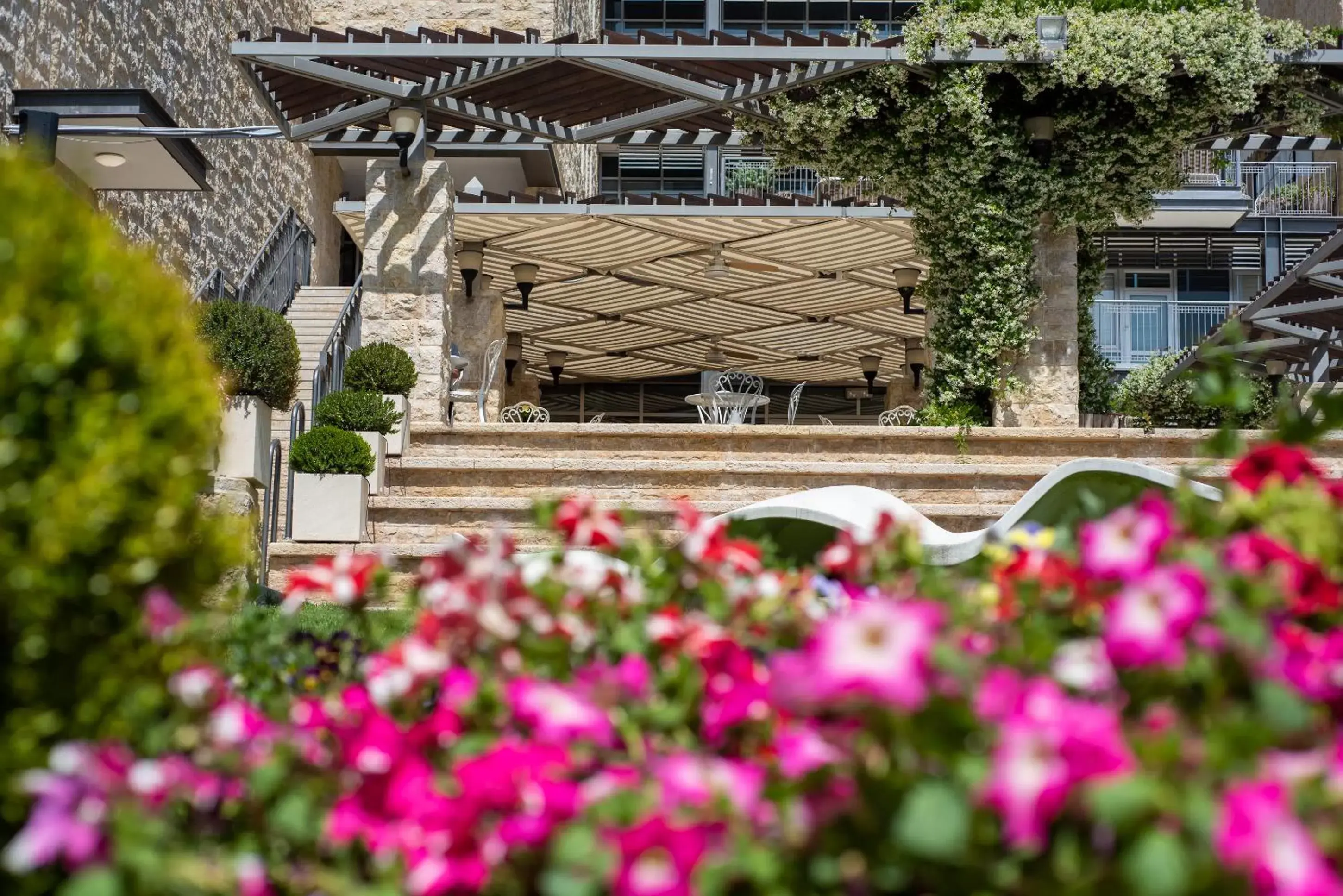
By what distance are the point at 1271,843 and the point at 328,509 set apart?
666cm

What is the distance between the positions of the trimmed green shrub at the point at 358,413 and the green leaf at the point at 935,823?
22.8 feet

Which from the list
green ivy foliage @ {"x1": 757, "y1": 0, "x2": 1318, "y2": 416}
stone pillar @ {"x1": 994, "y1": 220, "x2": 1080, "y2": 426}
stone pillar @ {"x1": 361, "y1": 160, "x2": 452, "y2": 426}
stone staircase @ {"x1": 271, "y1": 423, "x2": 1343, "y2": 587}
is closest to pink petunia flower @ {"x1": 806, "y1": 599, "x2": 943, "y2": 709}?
stone staircase @ {"x1": 271, "y1": 423, "x2": 1343, "y2": 587}

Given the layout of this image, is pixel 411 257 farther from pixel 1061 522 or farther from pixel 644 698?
pixel 644 698

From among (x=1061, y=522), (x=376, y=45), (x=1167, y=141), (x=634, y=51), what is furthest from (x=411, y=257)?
(x=1061, y=522)

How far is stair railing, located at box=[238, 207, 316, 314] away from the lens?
15.0 m

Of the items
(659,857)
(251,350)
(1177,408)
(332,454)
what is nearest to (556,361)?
(1177,408)

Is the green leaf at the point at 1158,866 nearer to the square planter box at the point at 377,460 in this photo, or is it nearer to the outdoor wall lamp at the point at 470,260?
the square planter box at the point at 377,460

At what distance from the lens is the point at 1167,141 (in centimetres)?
1035

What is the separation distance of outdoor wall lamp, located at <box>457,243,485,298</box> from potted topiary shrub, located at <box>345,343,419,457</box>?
220 inches

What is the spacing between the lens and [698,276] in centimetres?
1512

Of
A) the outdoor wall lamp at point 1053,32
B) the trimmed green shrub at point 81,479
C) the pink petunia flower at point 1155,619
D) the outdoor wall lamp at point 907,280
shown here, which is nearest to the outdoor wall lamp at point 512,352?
the outdoor wall lamp at point 907,280

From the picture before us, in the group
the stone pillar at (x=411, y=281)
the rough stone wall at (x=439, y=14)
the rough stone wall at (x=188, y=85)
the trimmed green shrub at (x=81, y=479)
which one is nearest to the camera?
the trimmed green shrub at (x=81, y=479)

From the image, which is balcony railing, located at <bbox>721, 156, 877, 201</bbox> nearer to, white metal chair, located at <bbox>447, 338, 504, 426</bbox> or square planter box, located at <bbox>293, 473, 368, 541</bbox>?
white metal chair, located at <bbox>447, 338, 504, 426</bbox>

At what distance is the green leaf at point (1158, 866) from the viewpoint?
3.03ft
